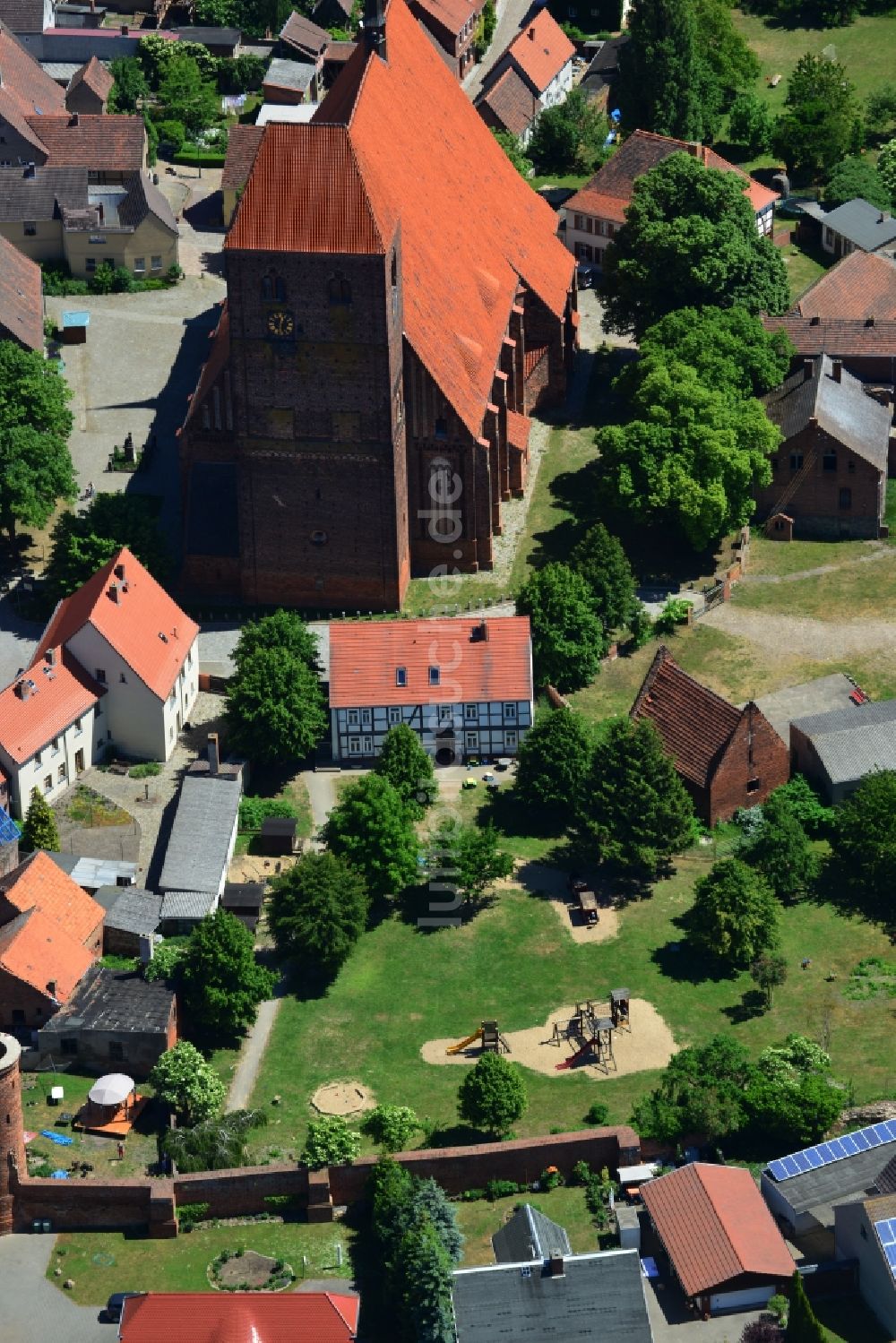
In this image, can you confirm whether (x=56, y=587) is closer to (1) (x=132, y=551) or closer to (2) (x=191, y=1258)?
(1) (x=132, y=551)

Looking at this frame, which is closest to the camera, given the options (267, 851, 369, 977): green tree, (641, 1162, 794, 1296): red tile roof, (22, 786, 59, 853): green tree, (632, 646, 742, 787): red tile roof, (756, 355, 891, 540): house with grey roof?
(641, 1162, 794, 1296): red tile roof

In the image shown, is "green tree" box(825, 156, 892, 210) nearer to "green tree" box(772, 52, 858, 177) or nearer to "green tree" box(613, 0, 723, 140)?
"green tree" box(772, 52, 858, 177)

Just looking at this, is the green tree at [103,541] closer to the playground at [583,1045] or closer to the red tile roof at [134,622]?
the red tile roof at [134,622]

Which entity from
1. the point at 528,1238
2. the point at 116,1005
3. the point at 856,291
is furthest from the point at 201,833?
the point at 856,291

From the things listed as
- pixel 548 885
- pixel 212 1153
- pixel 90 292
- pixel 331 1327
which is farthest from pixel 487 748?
pixel 90 292

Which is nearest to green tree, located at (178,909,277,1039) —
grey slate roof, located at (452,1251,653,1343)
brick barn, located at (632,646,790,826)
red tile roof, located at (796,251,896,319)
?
grey slate roof, located at (452,1251,653,1343)

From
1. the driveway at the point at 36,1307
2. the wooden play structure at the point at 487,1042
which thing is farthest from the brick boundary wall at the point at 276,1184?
the wooden play structure at the point at 487,1042
